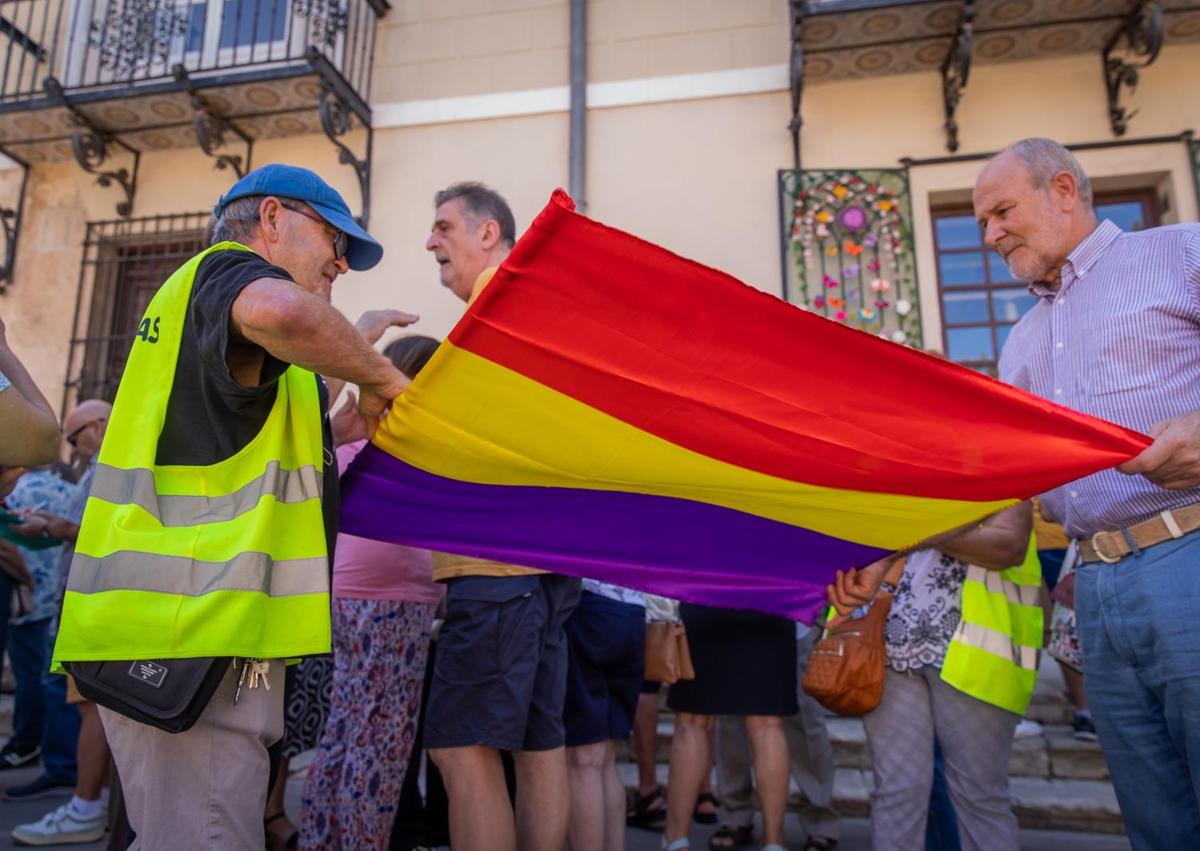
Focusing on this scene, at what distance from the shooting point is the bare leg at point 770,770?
11.5 ft

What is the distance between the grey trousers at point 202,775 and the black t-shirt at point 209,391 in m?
0.45

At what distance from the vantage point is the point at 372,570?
3369mm

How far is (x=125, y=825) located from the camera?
2.86m

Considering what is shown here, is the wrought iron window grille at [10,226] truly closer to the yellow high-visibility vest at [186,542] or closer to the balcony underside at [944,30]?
the balcony underside at [944,30]

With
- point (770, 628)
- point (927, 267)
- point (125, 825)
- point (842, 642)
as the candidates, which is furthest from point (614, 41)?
point (125, 825)

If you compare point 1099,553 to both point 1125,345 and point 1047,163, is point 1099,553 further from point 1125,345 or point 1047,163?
point 1047,163

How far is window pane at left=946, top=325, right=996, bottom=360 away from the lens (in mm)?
6438

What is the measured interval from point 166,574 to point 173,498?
0.52 feet

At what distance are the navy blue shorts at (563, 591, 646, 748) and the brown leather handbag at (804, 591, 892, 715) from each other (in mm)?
740

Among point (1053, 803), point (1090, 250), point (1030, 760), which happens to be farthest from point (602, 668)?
point (1030, 760)

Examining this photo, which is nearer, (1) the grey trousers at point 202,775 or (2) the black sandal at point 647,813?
(1) the grey trousers at point 202,775

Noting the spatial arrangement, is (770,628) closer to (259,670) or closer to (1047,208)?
(1047,208)

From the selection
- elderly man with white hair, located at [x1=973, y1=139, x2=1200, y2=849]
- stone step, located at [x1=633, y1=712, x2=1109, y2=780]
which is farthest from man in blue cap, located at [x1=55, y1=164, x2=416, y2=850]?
stone step, located at [x1=633, y1=712, x2=1109, y2=780]

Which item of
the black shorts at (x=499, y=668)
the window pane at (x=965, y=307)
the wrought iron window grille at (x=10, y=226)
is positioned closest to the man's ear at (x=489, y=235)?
the black shorts at (x=499, y=668)
